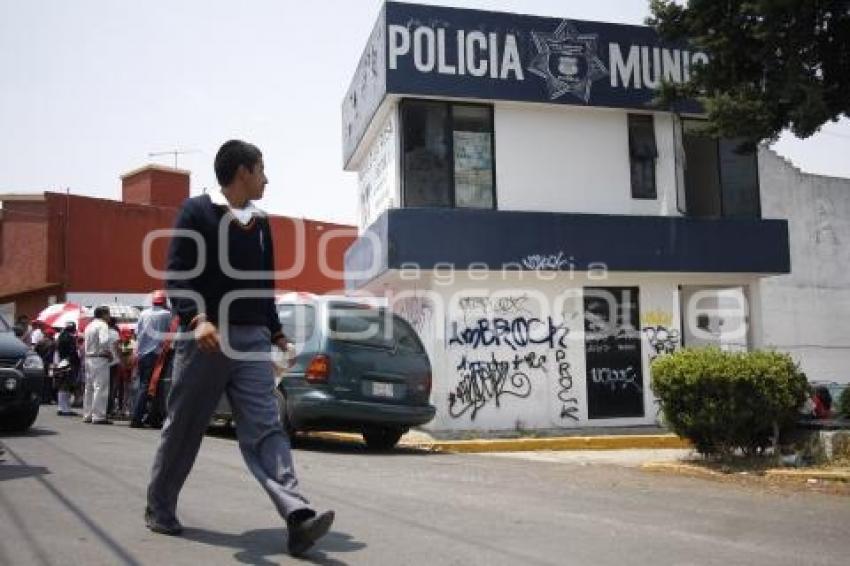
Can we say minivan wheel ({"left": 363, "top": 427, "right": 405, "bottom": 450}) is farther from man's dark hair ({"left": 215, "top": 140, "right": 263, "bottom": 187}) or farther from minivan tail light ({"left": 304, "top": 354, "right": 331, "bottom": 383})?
man's dark hair ({"left": 215, "top": 140, "right": 263, "bottom": 187})

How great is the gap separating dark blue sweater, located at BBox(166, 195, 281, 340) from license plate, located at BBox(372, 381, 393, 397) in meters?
4.93

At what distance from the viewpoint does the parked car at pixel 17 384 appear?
9.93m

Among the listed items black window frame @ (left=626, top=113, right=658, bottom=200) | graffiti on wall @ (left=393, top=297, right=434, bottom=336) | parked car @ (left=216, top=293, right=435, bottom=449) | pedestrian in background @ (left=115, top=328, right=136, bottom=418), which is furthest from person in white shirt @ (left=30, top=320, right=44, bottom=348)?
black window frame @ (left=626, top=113, right=658, bottom=200)

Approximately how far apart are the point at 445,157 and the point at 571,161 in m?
2.30

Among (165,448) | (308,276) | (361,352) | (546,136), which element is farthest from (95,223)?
(165,448)

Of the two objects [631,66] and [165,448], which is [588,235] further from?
[165,448]

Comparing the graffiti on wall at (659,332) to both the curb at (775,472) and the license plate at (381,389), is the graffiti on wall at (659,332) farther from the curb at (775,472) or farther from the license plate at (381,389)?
the license plate at (381,389)

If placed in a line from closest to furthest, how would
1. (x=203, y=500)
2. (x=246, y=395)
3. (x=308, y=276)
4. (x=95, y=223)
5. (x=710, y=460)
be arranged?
(x=246, y=395) < (x=203, y=500) < (x=710, y=460) < (x=95, y=223) < (x=308, y=276)

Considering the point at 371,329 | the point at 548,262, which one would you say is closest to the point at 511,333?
the point at 548,262

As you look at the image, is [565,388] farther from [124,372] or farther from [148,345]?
[124,372]

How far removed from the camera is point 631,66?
580 inches

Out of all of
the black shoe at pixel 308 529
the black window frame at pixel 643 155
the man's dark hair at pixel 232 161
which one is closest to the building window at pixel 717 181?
the black window frame at pixel 643 155

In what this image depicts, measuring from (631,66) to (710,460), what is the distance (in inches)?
309

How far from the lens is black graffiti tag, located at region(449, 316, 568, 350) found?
13.5 metres
